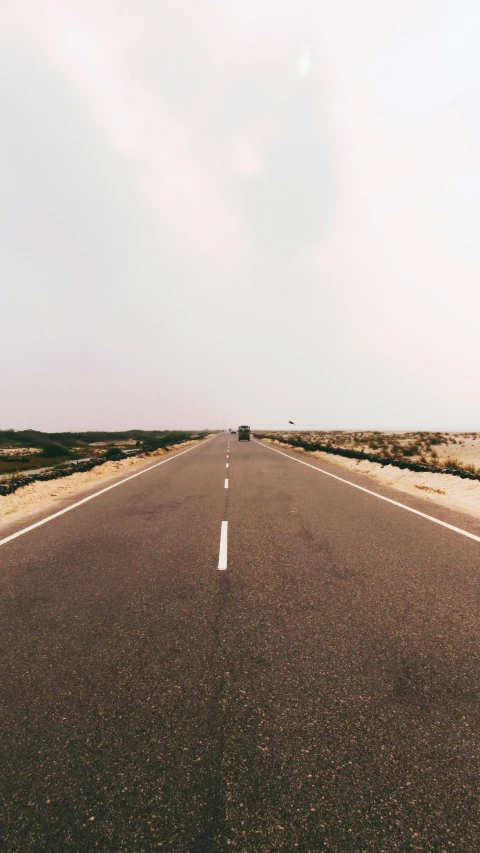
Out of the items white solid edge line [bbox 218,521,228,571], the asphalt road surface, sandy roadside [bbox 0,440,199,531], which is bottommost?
sandy roadside [bbox 0,440,199,531]

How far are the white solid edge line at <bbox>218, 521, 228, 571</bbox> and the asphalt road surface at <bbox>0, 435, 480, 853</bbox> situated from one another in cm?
11

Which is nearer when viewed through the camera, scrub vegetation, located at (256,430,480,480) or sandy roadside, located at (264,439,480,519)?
sandy roadside, located at (264,439,480,519)

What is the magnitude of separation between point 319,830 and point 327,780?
0.89 ft

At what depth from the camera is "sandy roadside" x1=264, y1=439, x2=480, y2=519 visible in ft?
31.9

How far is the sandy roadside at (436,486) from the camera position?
973cm

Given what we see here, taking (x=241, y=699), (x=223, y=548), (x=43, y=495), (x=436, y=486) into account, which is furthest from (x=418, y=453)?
(x=241, y=699)

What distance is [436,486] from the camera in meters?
12.6

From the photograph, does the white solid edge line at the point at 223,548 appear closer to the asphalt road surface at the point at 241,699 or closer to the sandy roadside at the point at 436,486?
the asphalt road surface at the point at 241,699

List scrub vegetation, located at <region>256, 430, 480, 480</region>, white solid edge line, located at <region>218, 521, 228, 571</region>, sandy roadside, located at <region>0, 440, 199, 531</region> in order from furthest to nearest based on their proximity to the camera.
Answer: scrub vegetation, located at <region>256, 430, 480, 480</region>, sandy roadside, located at <region>0, 440, 199, 531</region>, white solid edge line, located at <region>218, 521, 228, 571</region>

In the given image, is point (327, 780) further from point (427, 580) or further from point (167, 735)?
point (427, 580)

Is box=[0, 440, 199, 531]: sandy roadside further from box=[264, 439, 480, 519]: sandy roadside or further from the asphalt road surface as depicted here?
box=[264, 439, 480, 519]: sandy roadside

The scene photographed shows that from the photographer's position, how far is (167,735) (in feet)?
8.24

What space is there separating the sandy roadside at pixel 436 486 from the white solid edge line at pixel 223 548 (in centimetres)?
556

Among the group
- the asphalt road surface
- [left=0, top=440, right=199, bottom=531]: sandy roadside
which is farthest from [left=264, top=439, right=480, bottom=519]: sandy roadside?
[left=0, top=440, right=199, bottom=531]: sandy roadside
